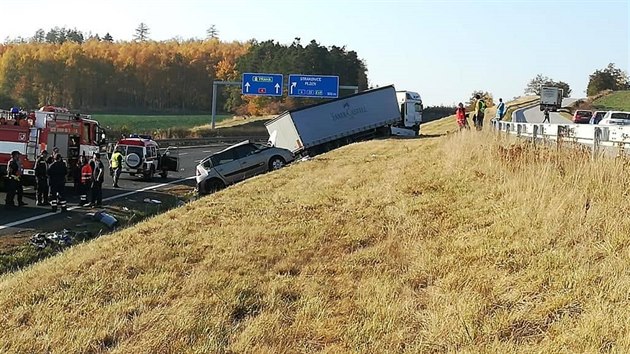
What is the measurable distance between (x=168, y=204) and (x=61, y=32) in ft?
632

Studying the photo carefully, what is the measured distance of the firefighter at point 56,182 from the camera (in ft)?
60.1

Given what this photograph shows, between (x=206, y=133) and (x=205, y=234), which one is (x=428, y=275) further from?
(x=206, y=133)

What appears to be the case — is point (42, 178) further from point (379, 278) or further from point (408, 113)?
point (408, 113)

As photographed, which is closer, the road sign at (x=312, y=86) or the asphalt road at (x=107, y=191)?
the asphalt road at (x=107, y=191)

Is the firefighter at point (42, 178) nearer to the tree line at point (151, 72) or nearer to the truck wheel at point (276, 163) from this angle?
the truck wheel at point (276, 163)

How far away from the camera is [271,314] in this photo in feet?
20.4

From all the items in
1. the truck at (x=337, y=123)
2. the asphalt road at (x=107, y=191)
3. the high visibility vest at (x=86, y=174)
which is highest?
the truck at (x=337, y=123)

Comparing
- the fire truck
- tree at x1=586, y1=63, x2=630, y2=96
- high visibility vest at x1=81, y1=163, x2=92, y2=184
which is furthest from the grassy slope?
tree at x1=586, y1=63, x2=630, y2=96

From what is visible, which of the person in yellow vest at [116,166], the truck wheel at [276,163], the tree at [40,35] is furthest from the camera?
the tree at [40,35]

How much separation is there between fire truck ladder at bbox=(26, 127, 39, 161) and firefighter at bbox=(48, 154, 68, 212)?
4.87m

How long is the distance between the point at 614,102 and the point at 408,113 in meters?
49.8

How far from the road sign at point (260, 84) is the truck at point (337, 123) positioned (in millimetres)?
23857

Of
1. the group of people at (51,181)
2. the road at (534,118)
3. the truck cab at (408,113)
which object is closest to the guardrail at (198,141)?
the road at (534,118)

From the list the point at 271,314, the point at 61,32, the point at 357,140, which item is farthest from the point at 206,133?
the point at 61,32
